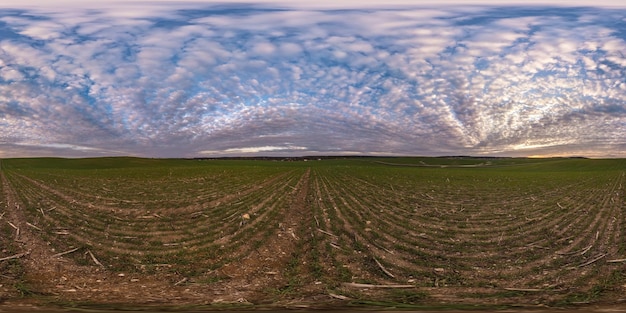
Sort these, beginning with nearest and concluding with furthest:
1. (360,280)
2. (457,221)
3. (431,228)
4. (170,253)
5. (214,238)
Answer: (360,280), (170,253), (214,238), (431,228), (457,221)

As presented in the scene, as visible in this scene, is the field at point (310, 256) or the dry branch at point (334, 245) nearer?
the field at point (310, 256)

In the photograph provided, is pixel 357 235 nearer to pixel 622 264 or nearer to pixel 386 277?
pixel 386 277

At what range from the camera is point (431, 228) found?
1641 cm

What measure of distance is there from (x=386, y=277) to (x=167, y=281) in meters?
4.45

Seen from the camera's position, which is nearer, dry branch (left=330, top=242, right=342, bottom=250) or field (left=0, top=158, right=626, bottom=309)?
field (left=0, top=158, right=626, bottom=309)

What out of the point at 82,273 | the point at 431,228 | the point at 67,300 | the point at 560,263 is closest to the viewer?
the point at 67,300

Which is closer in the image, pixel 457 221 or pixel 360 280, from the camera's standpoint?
pixel 360 280

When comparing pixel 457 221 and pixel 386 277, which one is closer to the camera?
pixel 386 277

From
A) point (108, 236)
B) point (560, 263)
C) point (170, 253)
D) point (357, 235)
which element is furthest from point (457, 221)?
point (108, 236)

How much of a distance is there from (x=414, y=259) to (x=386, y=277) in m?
1.86

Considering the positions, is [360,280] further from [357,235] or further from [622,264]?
[622,264]

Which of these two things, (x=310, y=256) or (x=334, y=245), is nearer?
(x=310, y=256)

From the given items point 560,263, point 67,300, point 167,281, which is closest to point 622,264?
point 560,263

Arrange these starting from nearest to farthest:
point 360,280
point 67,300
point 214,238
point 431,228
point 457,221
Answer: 1. point 67,300
2. point 360,280
3. point 214,238
4. point 431,228
5. point 457,221
